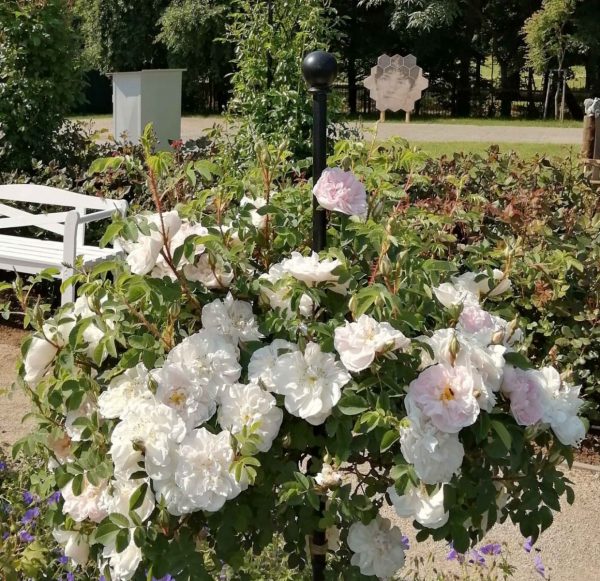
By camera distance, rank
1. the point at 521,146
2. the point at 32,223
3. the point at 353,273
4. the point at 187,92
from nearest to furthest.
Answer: the point at 353,273, the point at 32,223, the point at 521,146, the point at 187,92

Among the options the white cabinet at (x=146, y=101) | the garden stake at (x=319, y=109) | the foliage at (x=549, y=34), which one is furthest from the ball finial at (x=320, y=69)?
the foliage at (x=549, y=34)

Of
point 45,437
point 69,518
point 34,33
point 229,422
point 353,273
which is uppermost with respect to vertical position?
point 34,33

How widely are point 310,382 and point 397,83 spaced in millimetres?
4276

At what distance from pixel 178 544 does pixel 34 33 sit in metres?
5.93

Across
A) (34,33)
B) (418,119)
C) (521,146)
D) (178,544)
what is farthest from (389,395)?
(418,119)

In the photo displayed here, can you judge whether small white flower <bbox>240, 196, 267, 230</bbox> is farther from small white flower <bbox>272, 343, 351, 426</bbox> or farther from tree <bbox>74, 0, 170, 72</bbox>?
tree <bbox>74, 0, 170, 72</bbox>

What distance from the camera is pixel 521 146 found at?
54.3ft

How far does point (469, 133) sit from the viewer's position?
1989 centimetres

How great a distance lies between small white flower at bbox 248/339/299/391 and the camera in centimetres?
157

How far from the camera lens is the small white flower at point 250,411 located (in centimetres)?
153

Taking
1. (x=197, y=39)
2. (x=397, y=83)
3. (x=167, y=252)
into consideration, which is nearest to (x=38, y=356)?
(x=167, y=252)

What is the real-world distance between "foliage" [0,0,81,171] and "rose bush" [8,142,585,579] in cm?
527

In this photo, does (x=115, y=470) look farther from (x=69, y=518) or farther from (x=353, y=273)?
(x=353, y=273)

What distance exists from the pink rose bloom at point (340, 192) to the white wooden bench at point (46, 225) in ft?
10.2
